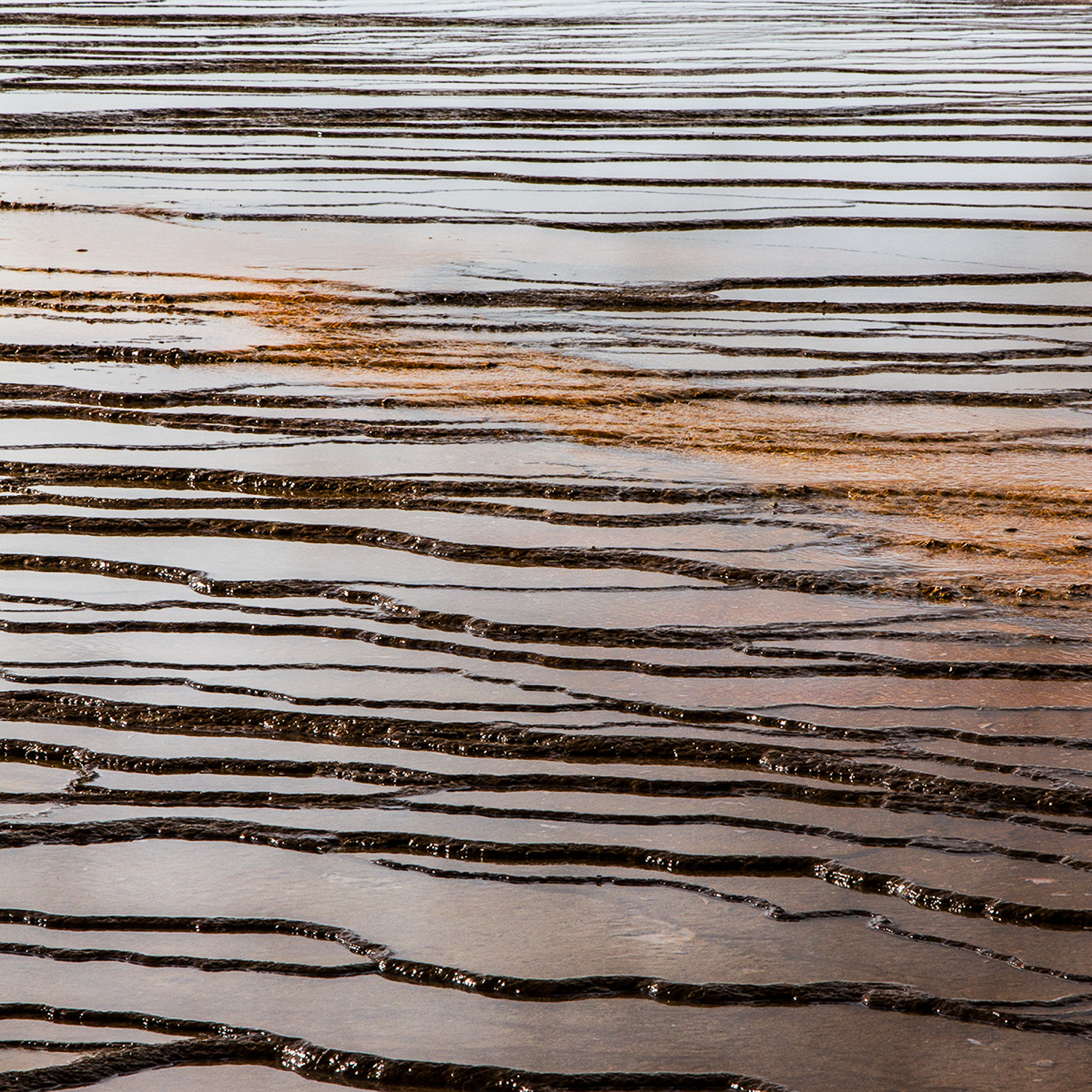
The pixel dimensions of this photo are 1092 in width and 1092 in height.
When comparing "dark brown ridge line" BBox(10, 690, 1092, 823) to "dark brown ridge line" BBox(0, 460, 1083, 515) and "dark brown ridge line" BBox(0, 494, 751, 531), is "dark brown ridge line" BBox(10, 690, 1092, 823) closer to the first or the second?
"dark brown ridge line" BBox(0, 494, 751, 531)

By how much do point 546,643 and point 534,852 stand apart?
568 millimetres

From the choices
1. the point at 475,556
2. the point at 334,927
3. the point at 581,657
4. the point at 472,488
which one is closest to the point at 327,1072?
the point at 334,927

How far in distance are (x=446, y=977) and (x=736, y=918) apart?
332 mm

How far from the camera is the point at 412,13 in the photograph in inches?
446

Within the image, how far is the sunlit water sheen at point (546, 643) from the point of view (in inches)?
64.5

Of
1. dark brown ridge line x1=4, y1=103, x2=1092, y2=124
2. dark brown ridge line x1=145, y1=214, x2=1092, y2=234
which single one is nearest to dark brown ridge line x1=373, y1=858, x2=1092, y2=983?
dark brown ridge line x1=145, y1=214, x2=1092, y2=234

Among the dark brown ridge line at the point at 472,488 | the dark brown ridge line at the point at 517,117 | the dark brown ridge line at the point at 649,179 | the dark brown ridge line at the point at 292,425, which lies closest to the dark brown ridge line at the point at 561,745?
the dark brown ridge line at the point at 472,488

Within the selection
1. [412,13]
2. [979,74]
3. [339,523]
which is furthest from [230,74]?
[339,523]

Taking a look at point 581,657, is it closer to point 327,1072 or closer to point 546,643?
point 546,643

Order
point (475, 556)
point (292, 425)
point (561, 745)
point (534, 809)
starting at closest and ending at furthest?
point (534, 809) < point (561, 745) < point (475, 556) < point (292, 425)

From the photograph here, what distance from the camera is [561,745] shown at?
83.8 inches

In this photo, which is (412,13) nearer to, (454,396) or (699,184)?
(699,184)

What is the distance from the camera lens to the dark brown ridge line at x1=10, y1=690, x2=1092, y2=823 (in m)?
1.99

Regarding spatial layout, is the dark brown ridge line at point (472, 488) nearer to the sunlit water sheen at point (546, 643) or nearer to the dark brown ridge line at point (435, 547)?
the sunlit water sheen at point (546, 643)
